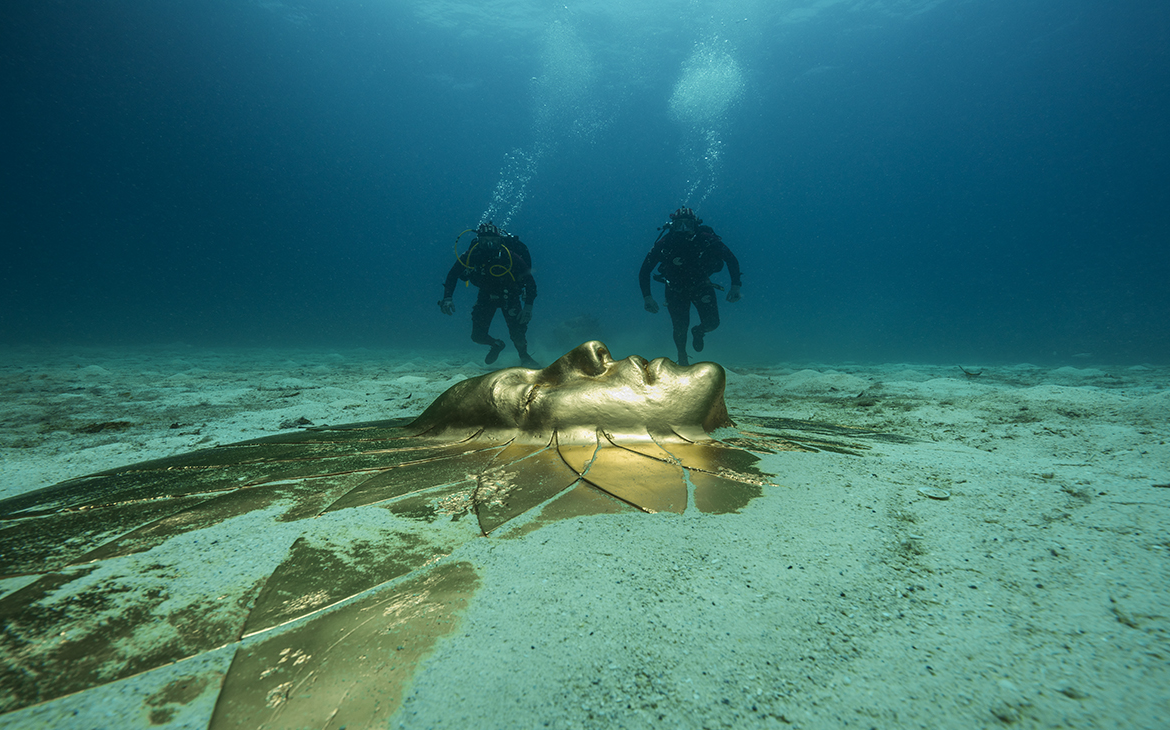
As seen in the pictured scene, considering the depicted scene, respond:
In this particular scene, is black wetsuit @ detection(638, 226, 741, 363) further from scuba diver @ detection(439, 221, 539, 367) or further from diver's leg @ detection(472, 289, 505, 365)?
diver's leg @ detection(472, 289, 505, 365)

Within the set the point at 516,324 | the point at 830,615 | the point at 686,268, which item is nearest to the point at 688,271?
the point at 686,268

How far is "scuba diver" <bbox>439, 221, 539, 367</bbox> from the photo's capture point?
8.60m

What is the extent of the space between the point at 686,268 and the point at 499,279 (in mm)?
3842

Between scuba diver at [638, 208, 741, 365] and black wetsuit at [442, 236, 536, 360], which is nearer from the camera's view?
scuba diver at [638, 208, 741, 365]

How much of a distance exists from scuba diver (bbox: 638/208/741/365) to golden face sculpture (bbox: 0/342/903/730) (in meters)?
6.61

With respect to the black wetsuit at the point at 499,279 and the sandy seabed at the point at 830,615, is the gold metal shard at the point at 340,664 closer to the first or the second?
the sandy seabed at the point at 830,615

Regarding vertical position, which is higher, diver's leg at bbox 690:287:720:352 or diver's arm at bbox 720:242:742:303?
diver's arm at bbox 720:242:742:303

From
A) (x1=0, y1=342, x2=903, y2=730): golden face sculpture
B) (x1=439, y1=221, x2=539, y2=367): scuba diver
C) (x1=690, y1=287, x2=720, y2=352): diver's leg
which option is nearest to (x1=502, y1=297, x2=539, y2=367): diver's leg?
(x1=439, y1=221, x2=539, y2=367): scuba diver

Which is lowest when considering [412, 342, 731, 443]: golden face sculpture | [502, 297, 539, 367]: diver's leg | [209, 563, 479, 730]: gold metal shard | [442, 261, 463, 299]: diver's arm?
[209, 563, 479, 730]: gold metal shard

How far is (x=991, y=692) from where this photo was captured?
27.3 inches

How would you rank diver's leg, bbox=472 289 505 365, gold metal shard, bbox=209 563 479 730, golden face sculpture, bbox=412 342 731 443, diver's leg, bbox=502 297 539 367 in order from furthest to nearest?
diver's leg, bbox=472 289 505 365
diver's leg, bbox=502 297 539 367
golden face sculpture, bbox=412 342 731 443
gold metal shard, bbox=209 563 479 730

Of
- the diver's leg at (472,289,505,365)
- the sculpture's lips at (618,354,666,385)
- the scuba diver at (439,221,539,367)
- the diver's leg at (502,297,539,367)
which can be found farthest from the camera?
the diver's leg at (472,289,505,365)

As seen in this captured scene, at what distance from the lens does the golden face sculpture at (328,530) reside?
0.68 metres

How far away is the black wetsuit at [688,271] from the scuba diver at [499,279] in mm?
2440
